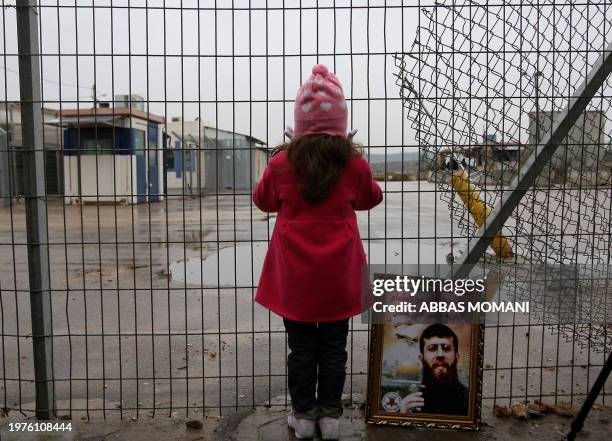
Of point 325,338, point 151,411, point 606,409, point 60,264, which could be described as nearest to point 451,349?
point 325,338

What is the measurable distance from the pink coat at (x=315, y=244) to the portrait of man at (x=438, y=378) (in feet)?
1.69

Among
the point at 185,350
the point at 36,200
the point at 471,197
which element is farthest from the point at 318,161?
the point at 185,350

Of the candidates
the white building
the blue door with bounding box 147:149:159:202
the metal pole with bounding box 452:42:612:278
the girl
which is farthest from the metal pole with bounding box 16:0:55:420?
the metal pole with bounding box 452:42:612:278

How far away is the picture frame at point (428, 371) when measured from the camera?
3.27 m

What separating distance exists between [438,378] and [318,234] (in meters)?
1.05

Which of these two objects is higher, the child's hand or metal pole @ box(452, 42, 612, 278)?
metal pole @ box(452, 42, 612, 278)

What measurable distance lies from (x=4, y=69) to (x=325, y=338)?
2.08m

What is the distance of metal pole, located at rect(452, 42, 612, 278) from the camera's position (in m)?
3.40

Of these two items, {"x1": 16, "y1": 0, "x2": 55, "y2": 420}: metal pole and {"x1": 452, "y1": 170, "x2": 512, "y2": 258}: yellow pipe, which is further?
{"x1": 452, "y1": 170, "x2": 512, "y2": 258}: yellow pipe

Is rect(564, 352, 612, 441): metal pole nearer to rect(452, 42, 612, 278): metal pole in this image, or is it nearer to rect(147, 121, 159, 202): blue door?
rect(452, 42, 612, 278): metal pole

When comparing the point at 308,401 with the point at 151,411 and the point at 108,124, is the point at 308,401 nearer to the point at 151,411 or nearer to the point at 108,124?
the point at 151,411

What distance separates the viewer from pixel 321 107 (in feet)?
9.49

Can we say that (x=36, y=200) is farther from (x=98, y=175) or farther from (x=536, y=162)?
(x=536, y=162)

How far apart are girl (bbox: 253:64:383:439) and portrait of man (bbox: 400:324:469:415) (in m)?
0.47
